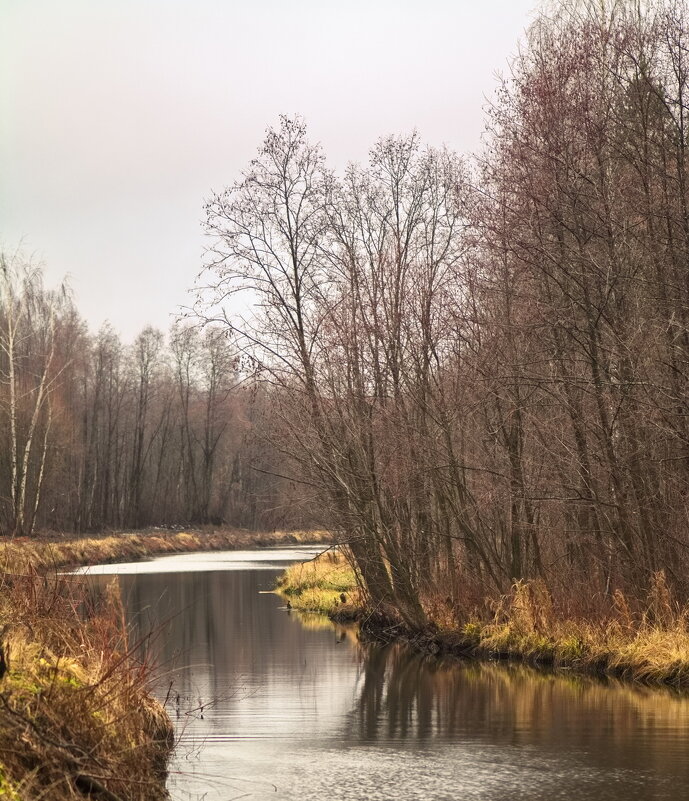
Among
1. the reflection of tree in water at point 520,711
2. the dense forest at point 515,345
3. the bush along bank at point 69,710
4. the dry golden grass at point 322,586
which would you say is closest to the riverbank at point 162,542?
the dry golden grass at point 322,586

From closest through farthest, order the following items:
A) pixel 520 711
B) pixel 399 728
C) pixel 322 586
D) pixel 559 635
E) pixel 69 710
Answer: pixel 69 710
pixel 399 728
pixel 520 711
pixel 559 635
pixel 322 586

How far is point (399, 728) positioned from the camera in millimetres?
12625

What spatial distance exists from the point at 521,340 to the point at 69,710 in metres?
11.9

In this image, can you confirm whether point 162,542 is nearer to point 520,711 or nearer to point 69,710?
point 520,711

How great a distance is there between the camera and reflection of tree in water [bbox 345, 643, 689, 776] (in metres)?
11.3

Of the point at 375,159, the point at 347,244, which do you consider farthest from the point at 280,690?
the point at 375,159

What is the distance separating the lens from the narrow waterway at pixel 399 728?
9.56m

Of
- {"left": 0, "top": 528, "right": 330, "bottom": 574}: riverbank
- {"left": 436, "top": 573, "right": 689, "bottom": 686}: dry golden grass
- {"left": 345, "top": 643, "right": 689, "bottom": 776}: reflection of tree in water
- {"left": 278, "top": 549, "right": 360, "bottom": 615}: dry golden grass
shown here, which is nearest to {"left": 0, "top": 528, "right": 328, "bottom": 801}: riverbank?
{"left": 345, "top": 643, "right": 689, "bottom": 776}: reflection of tree in water

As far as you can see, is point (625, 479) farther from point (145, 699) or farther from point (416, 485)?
point (145, 699)

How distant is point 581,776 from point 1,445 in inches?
1531

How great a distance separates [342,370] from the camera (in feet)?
68.5

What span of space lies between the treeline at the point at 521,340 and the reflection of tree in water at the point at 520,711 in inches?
90.0

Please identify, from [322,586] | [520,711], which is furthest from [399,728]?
[322,586]

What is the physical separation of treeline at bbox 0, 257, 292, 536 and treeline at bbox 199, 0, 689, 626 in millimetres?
12443
